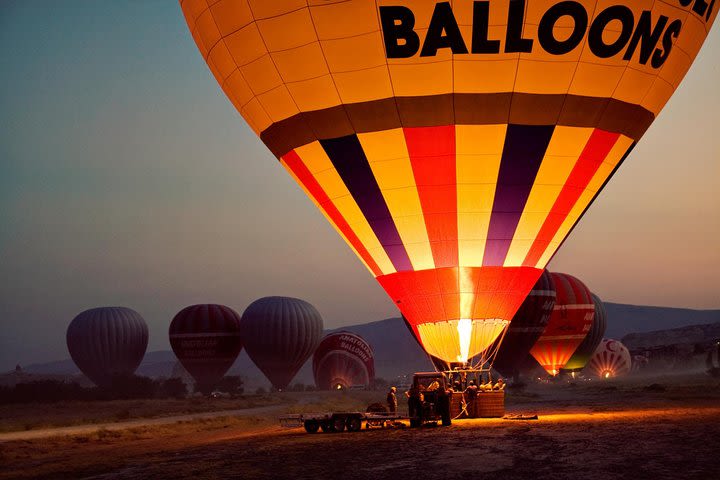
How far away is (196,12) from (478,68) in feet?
19.7

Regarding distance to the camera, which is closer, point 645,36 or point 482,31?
point 482,31

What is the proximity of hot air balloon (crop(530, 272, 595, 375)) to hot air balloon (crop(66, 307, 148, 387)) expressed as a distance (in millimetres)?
25868

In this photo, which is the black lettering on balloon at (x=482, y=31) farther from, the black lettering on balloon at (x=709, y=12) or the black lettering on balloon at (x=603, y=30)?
the black lettering on balloon at (x=709, y=12)

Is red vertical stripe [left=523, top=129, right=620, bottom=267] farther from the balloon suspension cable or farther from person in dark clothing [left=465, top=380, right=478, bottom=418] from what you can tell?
person in dark clothing [left=465, top=380, right=478, bottom=418]

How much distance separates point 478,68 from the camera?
52.5 ft

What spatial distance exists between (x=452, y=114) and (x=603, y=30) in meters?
3.15

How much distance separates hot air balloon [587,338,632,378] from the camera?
7412 centimetres

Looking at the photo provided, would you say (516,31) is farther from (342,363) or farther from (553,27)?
(342,363)

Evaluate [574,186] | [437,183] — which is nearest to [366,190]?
[437,183]

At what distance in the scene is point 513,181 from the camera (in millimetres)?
17266

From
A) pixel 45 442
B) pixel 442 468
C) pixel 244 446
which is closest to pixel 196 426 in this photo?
pixel 45 442

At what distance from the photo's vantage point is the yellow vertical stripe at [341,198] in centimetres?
1773

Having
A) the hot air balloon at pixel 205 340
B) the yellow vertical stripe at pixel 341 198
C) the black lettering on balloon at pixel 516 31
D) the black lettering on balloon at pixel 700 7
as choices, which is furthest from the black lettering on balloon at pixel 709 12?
the hot air balloon at pixel 205 340

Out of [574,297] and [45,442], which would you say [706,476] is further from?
[574,297]
